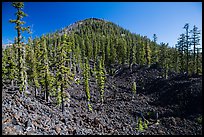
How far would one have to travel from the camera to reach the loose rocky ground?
72.8 ft

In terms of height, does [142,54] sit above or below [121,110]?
above

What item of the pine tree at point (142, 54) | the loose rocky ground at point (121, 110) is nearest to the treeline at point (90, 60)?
the pine tree at point (142, 54)

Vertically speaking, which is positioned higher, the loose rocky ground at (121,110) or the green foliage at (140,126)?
the loose rocky ground at (121,110)

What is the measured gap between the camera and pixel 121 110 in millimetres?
46438

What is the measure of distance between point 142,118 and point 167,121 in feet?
16.4

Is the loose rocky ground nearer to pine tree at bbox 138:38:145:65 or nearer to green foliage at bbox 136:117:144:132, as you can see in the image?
green foliage at bbox 136:117:144:132

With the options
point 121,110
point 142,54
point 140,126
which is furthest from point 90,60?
point 140,126

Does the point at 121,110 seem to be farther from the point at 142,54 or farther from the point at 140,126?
the point at 142,54

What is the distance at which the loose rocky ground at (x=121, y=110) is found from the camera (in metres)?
22.2

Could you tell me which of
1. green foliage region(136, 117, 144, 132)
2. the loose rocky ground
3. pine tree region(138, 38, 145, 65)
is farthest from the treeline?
green foliage region(136, 117, 144, 132)

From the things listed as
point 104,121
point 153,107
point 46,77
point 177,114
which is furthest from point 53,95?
point 177,114

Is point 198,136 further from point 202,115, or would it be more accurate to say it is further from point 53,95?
point 53,95

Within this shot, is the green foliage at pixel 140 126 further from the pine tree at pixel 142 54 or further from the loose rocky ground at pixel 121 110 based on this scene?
the pine tree at pixel 142 54

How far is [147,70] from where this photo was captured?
229 feet
